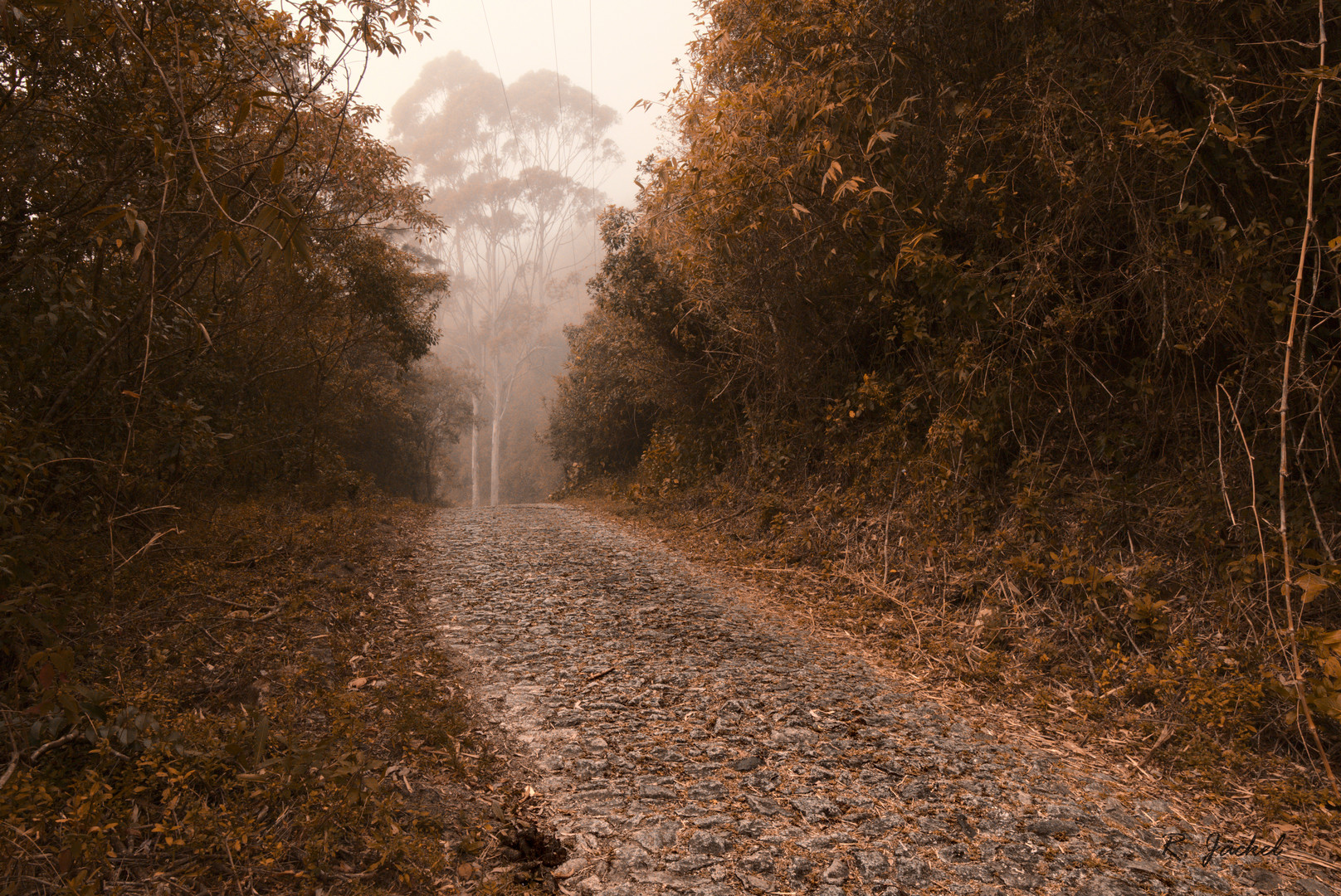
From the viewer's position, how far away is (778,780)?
3148mm

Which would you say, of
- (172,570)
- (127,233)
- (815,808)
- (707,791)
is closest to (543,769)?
(707,791)

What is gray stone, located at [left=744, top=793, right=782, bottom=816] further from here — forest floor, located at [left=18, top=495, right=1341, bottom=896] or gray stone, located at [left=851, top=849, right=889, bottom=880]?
gray stone, located at [left=851, top=849, right=889, bottom=880]

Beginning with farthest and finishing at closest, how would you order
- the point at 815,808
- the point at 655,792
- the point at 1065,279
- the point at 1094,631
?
the point at 1065,279 → the point at 1094,631 → the point at 655,792 → the point at 815,808

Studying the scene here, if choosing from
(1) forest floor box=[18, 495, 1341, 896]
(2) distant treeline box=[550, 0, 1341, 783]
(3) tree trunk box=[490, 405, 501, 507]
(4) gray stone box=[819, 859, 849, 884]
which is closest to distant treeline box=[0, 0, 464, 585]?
(1) forest floor box=[18, 495, 1341, 896]

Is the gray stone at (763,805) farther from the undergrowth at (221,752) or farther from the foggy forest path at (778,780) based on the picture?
the undergrowth at (221,752)

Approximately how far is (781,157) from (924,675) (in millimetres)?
4626

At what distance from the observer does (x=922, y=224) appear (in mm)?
5570

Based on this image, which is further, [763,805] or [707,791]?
[707,791]

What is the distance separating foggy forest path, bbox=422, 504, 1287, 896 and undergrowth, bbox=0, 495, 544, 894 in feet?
1.38

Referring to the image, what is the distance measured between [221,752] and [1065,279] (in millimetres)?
5773

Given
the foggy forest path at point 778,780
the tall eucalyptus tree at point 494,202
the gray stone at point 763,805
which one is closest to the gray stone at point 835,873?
the foggy forest path at point 778,780

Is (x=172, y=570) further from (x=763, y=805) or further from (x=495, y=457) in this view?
(x=495, y=457)

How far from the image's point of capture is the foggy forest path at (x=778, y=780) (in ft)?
8.34

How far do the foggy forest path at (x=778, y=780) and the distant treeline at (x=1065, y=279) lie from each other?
43.0 inches
